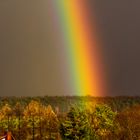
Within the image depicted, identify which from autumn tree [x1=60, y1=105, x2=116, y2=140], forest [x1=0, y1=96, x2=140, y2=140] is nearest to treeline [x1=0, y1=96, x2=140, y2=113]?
forest [x1=0, y1=96, x2=140, y2=140]

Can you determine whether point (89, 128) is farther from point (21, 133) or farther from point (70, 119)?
point (21, 133)

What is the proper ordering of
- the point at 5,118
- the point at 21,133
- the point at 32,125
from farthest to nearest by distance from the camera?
the point at 5,118 → the point at 32,125 → the point at 21,133

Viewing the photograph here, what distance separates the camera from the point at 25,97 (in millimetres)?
143250

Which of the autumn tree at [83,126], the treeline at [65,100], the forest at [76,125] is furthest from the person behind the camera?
the treeline at [65,100]

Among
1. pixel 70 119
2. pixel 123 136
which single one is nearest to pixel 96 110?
pixel 70 119

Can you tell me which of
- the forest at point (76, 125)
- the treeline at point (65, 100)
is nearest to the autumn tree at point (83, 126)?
the forest at point (76, 125)

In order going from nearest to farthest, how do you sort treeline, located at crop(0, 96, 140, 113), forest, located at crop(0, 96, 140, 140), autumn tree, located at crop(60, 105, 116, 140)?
autumn tree, located at crop(60, 105, 116, 140) < forest, located at crop(0, 96, 140, 140) < treeline, located at crop(0, 96, 140, 113)

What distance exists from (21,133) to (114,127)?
40.2 ft

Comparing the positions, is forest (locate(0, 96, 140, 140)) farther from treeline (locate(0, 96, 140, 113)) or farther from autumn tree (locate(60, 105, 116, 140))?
treeline (locate(0, 96, 140, 113))

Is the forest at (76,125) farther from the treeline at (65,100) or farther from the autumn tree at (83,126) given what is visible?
the treeline at (65,100)

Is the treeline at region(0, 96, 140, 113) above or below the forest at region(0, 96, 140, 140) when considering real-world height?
above

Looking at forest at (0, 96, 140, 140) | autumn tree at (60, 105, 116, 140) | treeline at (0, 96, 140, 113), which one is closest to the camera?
autumn tree at (60, 105, 116, 140)

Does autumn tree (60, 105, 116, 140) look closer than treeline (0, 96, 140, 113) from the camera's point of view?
Yes

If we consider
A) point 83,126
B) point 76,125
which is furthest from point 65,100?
point 76,125
